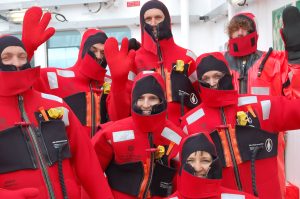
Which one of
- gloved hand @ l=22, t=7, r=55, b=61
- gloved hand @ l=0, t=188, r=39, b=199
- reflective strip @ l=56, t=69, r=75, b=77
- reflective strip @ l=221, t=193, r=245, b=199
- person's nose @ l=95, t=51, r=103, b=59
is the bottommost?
reflective strip @ l=221, t=193, r=245, b=199

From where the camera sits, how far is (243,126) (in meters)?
2.26

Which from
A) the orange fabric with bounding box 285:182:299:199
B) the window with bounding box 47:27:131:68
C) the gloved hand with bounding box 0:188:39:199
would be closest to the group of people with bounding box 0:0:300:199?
the gloved hand with bounding box 0:188:39:199

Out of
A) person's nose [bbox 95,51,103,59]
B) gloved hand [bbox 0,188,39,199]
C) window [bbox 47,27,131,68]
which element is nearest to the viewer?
gloved hand [bbox 0,188,39,199]

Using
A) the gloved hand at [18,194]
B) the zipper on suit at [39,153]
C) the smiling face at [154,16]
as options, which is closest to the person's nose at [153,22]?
the smiling face at [154,16]

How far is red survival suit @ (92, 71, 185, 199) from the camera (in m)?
2.25

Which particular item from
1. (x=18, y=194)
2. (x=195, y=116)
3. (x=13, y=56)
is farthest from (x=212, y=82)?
(x=18, y=194)

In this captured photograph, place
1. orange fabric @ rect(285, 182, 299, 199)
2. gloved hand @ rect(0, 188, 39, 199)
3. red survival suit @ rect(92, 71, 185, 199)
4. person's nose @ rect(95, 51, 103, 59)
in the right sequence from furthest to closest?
1. orange fabric @ rect(285, 182, 299, 199)
2. person's nose @ rect(95, 51, 103, 59)
3. red survival suit @ rect(92, 71, 185, 199)
4. gloved hand @ rect(0, 188, 39, 199)

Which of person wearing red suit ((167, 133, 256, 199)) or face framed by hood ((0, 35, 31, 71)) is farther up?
face framed by hood ((0, 35, 31, 71))

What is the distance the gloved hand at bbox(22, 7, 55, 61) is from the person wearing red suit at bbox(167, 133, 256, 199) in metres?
0.92

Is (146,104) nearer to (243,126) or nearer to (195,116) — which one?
(195,116)

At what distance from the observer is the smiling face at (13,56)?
189 cm

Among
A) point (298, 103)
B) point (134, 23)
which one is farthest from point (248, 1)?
point (298, 103)

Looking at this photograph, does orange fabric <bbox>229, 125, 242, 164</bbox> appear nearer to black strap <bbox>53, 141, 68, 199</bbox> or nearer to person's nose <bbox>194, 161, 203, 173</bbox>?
person's nose <bbox>194, 161, 203, 173</bbox>

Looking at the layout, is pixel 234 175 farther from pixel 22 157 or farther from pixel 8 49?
pixel 8 49
